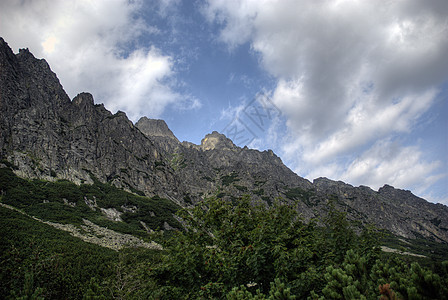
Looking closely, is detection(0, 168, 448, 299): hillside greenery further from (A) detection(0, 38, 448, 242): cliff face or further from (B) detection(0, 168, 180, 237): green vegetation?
(A) detection(0, 38, 448, 242): cliff face

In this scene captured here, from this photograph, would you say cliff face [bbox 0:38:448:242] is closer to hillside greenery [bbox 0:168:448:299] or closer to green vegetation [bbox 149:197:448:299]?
green vegetation [bbox 149:197:448:299]

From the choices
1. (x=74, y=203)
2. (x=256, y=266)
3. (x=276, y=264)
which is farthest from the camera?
(x=74, y=203)

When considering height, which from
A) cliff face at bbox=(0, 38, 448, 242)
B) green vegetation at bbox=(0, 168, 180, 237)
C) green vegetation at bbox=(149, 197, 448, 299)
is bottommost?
green vegetation at bbox=(149, 197, 448, 299)

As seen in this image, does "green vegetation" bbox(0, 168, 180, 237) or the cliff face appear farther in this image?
the cliff face

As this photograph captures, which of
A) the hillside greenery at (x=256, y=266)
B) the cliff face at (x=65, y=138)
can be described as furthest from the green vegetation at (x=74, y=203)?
the hillside greenery at (x=256, y=266)

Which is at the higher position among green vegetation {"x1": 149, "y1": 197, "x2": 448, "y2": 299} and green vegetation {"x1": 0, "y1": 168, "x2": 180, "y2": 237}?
green vegetation {"x1": 0, "y1": 168, "x2": 180, "y2": 237}

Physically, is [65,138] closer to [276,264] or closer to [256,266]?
[256,266]

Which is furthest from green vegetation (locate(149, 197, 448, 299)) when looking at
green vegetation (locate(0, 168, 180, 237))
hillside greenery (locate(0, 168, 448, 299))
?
green vegetation (locate(0, 168, 180, 237))

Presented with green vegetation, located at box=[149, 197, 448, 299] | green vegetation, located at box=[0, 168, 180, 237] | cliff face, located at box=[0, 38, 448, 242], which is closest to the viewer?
green vegetation, located at box=[149, 197, 448, 299]

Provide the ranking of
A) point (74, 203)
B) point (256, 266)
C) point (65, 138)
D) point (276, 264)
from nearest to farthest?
point (276, 264)
point (256, 266)
point (74, 203)
point (65, 138)

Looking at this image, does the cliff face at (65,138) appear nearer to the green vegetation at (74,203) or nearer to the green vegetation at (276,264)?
the green vegetation at (74,203)

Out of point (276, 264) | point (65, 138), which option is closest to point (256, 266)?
point (276, 264)

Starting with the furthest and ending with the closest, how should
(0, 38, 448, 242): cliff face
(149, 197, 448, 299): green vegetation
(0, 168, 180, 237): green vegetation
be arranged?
(0, 38, 448, 242): cliff face < (0, 168, 180, 237): green vegetation < (149, 197, 448, 299): green vegetation

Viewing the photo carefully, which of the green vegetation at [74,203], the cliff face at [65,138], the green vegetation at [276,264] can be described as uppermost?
the cliff face at [65,138]
